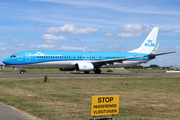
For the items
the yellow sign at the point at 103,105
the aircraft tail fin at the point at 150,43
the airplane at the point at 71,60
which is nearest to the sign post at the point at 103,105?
the yellow sign at the point at 103,105

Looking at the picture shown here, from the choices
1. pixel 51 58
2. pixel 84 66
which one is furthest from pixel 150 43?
pixel 51 58

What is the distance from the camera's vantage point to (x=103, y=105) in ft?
29.5

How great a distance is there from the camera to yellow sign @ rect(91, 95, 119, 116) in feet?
28.9

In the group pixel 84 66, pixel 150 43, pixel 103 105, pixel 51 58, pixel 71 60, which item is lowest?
pixel 103 105

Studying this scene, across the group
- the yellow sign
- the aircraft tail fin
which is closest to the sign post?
the yellow sign

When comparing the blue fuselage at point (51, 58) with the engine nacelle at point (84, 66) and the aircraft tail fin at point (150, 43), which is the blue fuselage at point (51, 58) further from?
the aircraft tail fin at point (150, 43)

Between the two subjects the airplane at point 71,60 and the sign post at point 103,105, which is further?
the airplane at point 71,60

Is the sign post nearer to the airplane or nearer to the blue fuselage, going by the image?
the airplane

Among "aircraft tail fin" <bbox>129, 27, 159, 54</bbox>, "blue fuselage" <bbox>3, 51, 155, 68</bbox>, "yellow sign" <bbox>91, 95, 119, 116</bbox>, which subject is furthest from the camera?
"aircraft tail fin" <bbox>129, 27, 159, 54</bbox>

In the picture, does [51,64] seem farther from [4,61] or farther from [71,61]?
[4,61]

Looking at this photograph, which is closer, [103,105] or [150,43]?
[103,105]

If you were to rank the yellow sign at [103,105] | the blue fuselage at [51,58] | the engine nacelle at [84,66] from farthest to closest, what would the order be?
the engine nacelle at [84,66]
the blue fuselage at [51,58]
the yellow sign at [103,105]

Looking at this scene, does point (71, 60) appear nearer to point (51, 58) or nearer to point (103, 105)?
point (51, 58)

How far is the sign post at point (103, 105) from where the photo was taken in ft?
28.9
